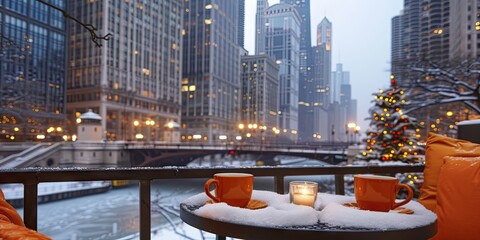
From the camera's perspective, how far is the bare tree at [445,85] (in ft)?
29.7

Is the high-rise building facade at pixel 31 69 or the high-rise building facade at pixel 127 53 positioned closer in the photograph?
the high-rise building facade at pixel 31 69

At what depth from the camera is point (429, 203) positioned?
69.5 inches

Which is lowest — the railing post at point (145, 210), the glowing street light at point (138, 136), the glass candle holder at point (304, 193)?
the railing post at point (145, 210)

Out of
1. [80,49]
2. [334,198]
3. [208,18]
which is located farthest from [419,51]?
[334,198]

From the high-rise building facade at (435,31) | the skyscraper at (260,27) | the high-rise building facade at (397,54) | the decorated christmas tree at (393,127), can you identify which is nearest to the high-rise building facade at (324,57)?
the skyscraper at (260,27)

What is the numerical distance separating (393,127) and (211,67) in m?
5.20

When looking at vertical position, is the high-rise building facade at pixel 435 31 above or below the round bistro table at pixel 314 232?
above

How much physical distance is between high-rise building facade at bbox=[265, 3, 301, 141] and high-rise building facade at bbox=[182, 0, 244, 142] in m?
0.31

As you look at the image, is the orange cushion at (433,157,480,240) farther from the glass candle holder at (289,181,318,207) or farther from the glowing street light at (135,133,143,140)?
the glowing street light at (135,133,143,140)

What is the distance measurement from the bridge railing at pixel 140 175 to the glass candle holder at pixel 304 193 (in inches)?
29.8

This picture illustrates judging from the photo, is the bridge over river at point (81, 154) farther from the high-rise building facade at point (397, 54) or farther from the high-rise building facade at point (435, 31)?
the high-rise building facade at point (435, 31)

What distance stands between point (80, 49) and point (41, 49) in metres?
0.54

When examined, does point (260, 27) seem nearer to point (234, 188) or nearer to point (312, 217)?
point (234, 188)

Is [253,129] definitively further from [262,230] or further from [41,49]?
[262,230]
